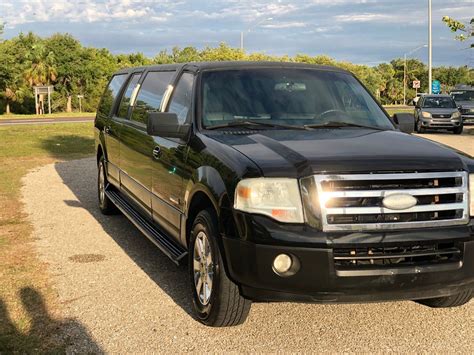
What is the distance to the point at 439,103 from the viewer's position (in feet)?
82.9

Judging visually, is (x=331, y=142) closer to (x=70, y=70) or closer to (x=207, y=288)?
(x=207, y=288)

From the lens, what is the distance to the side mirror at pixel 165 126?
4746 mm

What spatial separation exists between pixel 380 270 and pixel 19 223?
5.62m

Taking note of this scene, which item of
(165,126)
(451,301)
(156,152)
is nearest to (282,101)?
(165,126)

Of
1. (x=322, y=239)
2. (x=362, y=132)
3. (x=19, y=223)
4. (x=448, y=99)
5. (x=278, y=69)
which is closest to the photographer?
(x=322, y=239)

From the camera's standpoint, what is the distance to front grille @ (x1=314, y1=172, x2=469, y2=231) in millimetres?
3672

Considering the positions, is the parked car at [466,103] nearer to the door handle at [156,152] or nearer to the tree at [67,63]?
the door handle at [156,152]

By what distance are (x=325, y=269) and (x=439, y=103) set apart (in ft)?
76.5

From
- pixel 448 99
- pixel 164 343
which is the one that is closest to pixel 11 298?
pixel 164 343

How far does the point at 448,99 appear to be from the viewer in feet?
83.7

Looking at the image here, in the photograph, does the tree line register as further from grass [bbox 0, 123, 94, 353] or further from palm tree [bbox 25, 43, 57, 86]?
grass [bbox 0, 123, 94, 353]

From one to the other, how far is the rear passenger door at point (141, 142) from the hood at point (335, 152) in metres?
1.45

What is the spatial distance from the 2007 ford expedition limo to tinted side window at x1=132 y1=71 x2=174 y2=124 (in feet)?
2.99

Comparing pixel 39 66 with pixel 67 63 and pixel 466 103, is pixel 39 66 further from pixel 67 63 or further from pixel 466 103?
pixel 466 103
